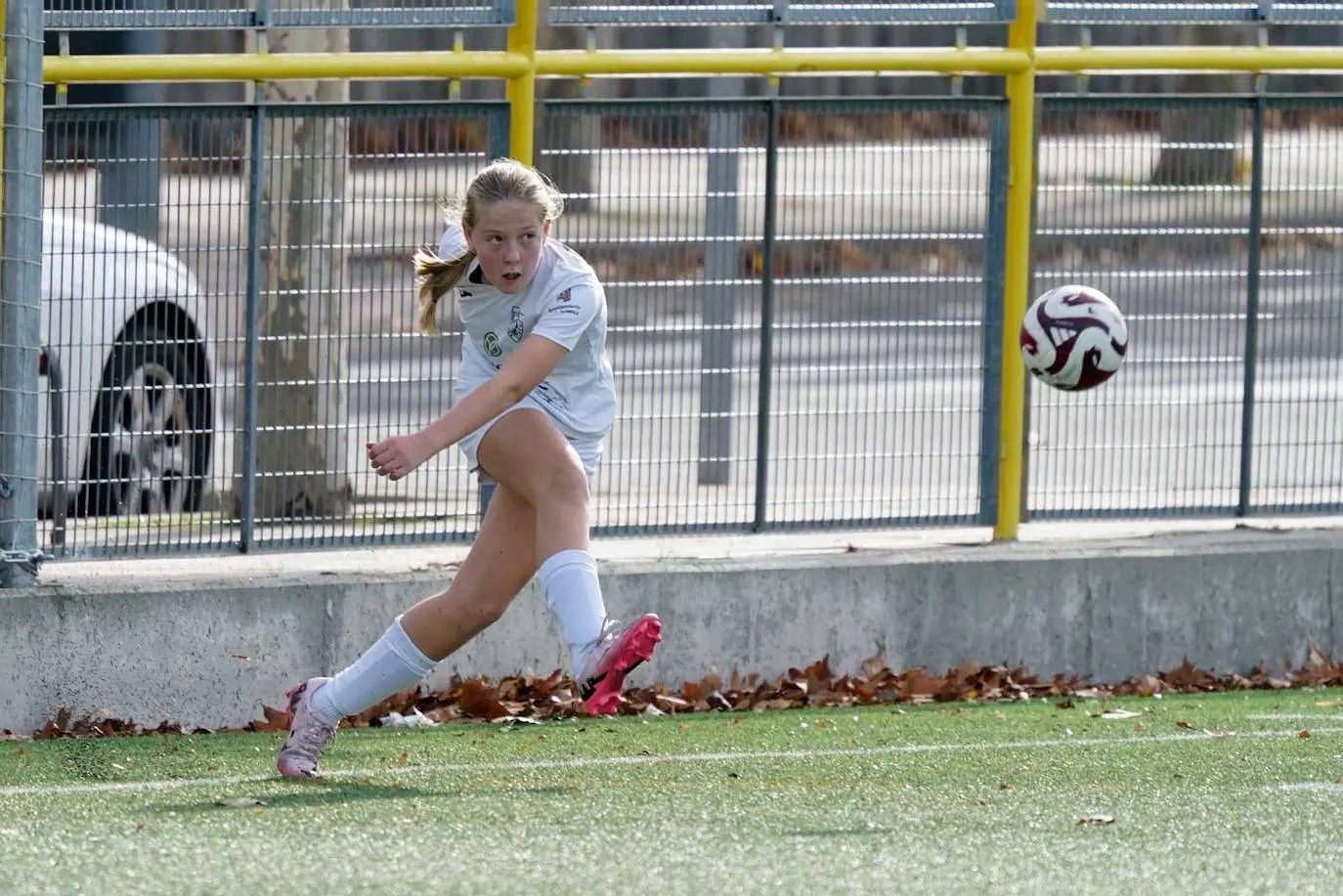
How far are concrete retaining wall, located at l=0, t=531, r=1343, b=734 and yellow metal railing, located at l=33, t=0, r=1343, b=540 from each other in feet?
1.79

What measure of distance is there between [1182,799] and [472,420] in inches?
78.0

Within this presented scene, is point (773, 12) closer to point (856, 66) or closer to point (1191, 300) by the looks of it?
point (856, 66)

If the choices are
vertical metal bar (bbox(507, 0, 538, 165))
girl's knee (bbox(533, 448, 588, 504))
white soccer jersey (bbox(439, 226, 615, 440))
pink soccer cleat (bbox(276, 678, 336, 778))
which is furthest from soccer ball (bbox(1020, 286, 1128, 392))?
pink soccer cleat (bbox(276, 678, 336, 778))

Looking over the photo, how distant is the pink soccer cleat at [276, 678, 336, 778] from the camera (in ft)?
21.6

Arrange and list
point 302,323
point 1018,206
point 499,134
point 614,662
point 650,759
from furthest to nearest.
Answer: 1. point 1018,206
2. point 499,134
3. point 302,323
4. point 650,759
5. point 614,662

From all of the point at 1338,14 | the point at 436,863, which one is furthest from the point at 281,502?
the point at 1338,14

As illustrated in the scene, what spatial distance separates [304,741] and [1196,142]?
15.1 feet

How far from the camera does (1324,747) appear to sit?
287 inches

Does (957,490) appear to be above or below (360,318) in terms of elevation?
below

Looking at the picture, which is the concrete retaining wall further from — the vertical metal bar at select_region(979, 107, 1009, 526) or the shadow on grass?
the shadow on grass

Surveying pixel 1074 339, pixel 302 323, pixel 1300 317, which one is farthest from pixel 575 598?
pixel 1300 317

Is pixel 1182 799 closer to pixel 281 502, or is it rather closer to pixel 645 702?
pixel 645 702

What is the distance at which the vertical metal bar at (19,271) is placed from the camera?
766 centimetres

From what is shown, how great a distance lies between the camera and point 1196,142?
379 inches
